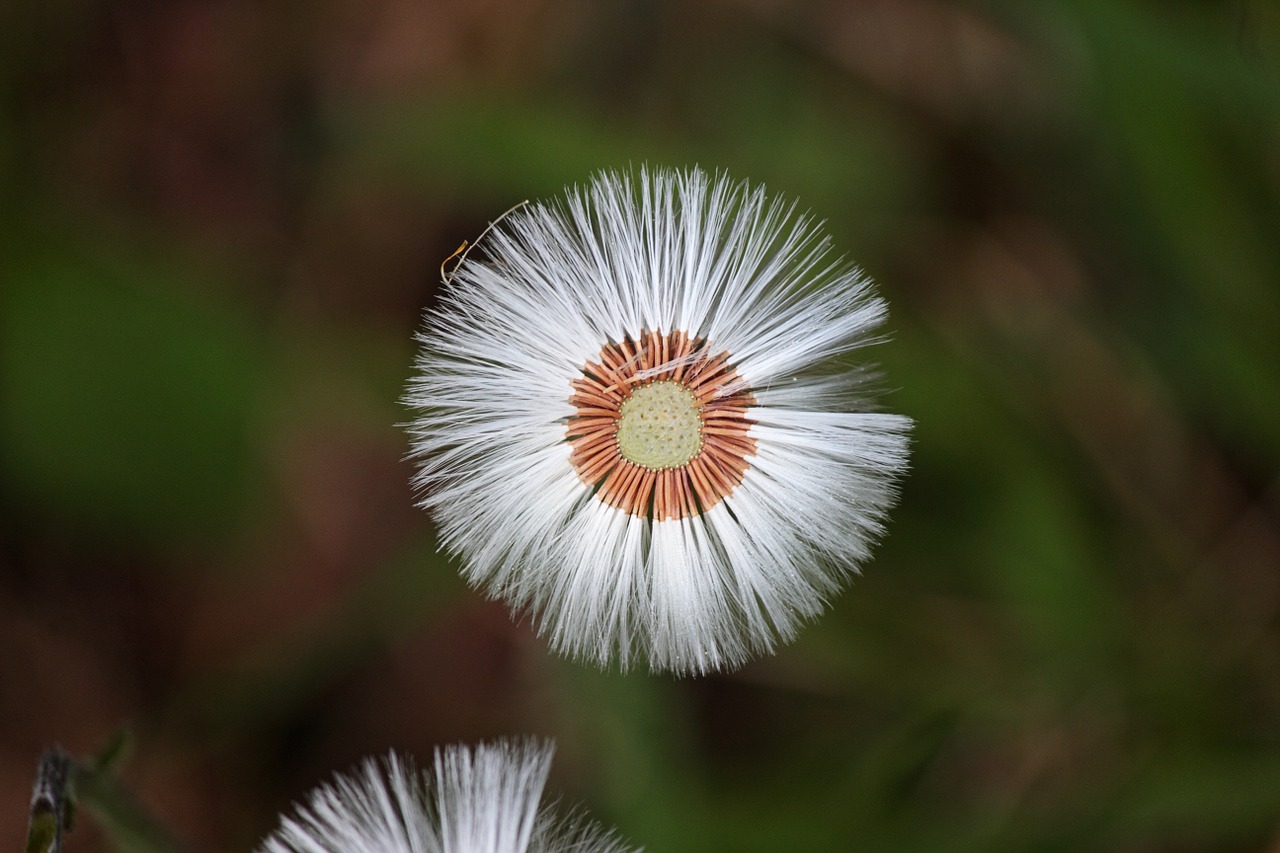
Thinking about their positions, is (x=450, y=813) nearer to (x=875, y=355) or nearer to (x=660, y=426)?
(x=660, y=426)

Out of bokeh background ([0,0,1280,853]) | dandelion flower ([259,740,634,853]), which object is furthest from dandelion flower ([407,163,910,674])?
bokeh background ([0,0,1280,853])

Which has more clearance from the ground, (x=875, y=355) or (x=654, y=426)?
(x=875, y=355)

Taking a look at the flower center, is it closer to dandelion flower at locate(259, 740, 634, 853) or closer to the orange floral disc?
the orange floral disc

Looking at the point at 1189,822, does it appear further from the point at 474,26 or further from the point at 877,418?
the point at 474,26

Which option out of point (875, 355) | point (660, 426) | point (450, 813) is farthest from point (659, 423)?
point (875, 355)

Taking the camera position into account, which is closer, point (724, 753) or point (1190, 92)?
point (1190, 92)

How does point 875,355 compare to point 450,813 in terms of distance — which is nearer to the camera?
point 450,813

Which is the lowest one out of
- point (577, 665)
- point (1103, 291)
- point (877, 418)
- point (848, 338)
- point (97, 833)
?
point (97, 833)

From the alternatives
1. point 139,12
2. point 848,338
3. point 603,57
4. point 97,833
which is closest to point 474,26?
point 603,57
